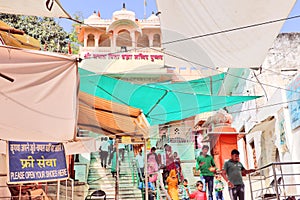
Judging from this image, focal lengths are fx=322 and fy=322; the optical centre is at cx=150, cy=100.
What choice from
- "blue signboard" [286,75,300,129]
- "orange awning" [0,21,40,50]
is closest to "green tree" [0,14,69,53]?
"orange awning" [0,21,40,50]

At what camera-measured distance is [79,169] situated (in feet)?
30.3

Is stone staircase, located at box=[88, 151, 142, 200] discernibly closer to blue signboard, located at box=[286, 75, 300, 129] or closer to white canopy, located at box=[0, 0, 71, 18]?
blue signboard, located at box=[286, 75, 300, 129]

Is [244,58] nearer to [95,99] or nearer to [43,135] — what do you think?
[95,99]

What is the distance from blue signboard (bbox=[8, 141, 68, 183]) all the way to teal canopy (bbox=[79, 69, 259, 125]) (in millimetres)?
1752

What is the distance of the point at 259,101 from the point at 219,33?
651 cm

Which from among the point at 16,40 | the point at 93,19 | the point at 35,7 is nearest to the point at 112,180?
the point at 16,40

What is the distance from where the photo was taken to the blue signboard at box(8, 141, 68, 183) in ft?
12.3

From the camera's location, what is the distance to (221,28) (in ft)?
14.9

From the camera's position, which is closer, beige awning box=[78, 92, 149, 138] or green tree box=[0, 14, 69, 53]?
beige awning box=[78, 92, 149, 138]

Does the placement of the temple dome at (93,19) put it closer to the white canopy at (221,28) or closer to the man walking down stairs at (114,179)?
the man walking down stairs at (114,179)

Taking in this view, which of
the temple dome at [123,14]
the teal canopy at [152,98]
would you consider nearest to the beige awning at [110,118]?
the teal canopy at [152,98]

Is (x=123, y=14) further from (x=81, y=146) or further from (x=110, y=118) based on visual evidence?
(x=81, y=146)

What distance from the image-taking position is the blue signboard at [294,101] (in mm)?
6871

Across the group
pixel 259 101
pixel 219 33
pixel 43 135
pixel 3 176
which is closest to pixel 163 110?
pixel 219 33
